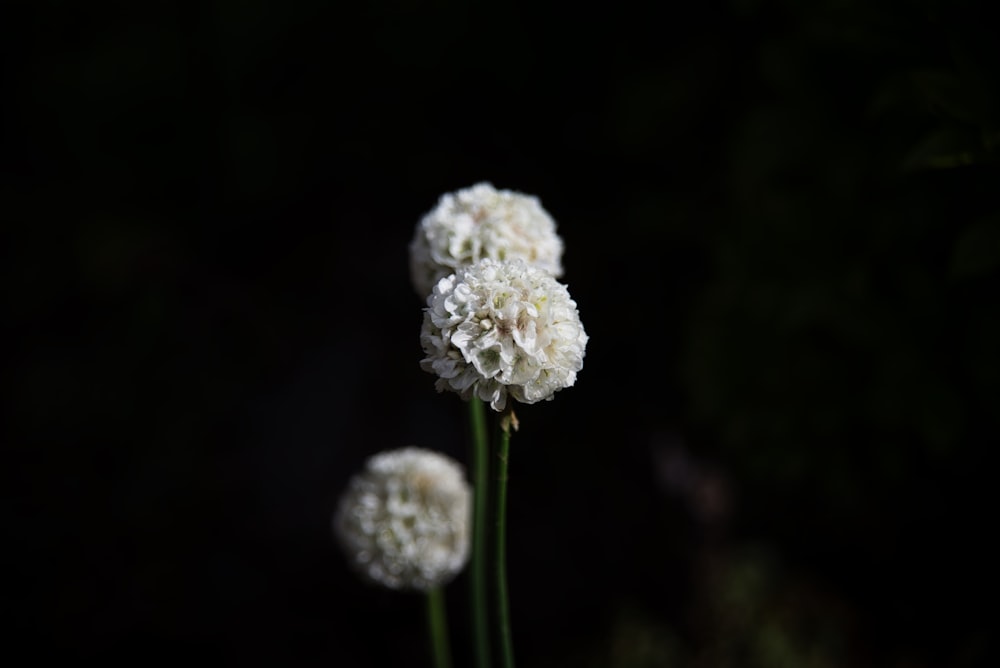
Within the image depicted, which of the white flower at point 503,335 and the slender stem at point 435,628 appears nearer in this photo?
the white flower at point 503,335

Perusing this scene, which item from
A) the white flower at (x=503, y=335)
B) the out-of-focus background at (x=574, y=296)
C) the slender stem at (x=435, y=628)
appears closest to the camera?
the white flower at (x=503, y=335)

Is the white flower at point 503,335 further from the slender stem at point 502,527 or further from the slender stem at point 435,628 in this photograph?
the slender stem at point 435,628

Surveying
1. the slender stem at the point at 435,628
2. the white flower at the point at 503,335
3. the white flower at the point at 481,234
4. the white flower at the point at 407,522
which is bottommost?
the slender stem at the point at 435,628

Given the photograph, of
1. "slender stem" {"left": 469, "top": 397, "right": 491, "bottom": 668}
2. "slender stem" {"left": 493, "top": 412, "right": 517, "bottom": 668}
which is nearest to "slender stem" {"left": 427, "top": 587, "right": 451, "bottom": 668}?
"slender stem" {"left": 469, "top": 397, "right": 491, "bottom": 668}

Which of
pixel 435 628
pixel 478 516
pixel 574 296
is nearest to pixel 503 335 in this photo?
pixel 478 516

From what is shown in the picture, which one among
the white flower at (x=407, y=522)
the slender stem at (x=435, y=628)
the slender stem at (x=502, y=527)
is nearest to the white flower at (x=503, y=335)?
the slender stem at (x=502, y=527)

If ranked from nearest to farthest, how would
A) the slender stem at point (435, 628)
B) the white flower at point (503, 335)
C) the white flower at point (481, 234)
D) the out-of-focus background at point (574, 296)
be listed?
the white flower at point (503, 335)
the white flower at point (481, 234)
the slender stem at point (435, 628)
the out-of-focus background at point (574, 296)

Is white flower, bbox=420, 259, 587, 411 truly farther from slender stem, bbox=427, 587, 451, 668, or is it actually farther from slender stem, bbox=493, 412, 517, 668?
slender stem, bbox=427, 587, 451, 668
